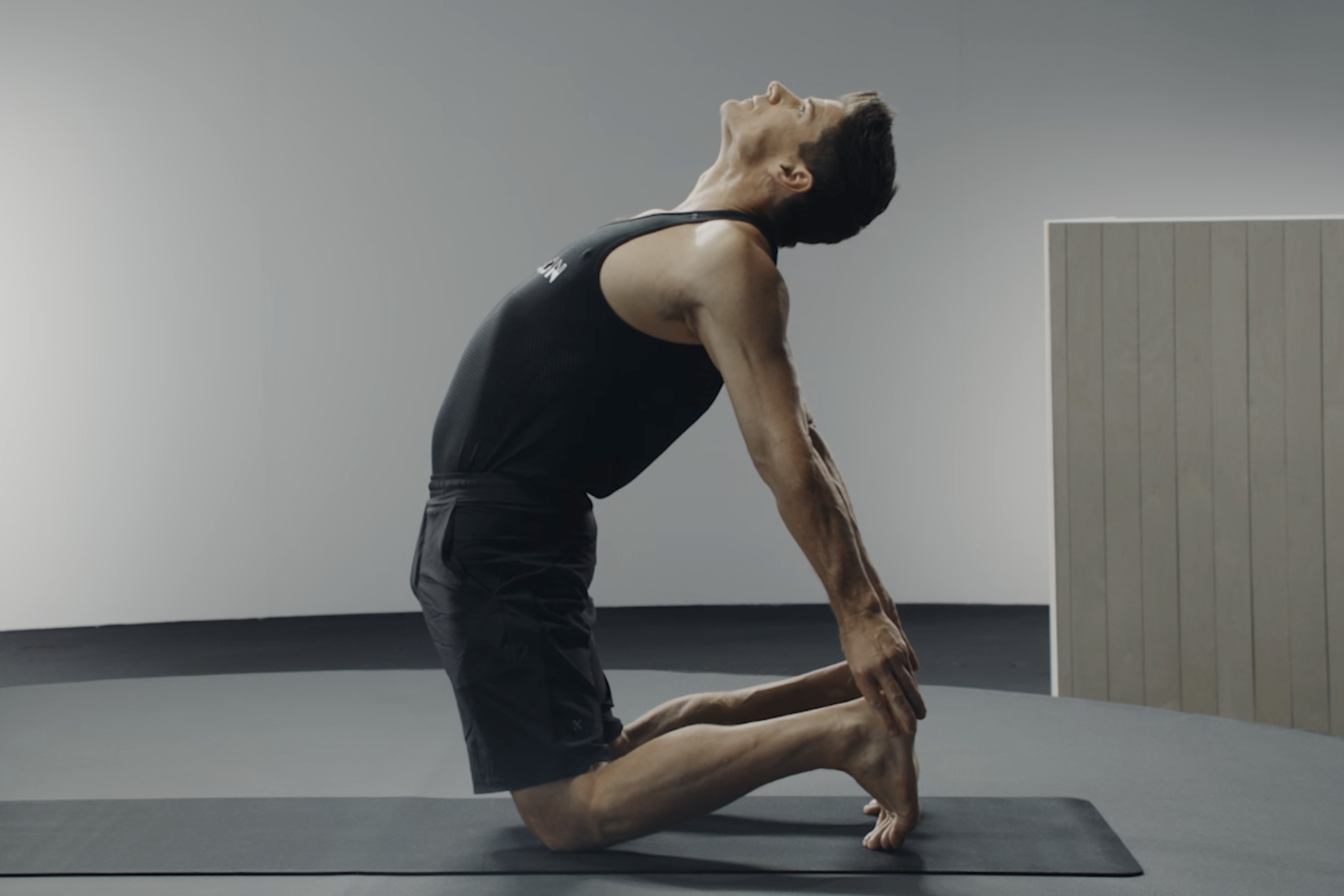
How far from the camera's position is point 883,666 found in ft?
5.38

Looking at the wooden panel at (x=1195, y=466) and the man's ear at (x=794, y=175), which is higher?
the man's ear at (x=794, y=175)

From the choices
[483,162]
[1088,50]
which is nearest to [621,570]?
[483,162]

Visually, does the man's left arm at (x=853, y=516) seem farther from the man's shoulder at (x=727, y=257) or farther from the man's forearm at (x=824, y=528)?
the man's shoulder at (x=727, y=257)

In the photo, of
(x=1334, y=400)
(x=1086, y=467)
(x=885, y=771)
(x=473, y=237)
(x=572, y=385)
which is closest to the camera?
(x=885, y=771)

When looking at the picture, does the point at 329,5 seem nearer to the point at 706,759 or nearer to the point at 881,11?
the point at 881,11

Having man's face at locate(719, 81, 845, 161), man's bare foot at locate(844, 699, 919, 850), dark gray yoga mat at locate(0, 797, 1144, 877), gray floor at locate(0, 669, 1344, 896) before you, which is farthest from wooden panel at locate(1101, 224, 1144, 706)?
man's bare foot at locate(844, 699, 919, 850)

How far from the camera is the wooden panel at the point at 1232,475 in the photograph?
3305 millimetres

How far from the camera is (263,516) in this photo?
5.09 meters

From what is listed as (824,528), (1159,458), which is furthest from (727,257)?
(1159,458)

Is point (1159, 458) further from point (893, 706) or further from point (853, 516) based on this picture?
point (893, 706)

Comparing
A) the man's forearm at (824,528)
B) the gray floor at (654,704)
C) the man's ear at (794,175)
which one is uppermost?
the man's ear at (794,175)

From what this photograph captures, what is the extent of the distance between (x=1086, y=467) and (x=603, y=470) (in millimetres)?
1898

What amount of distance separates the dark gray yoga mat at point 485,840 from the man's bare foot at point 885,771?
3cm

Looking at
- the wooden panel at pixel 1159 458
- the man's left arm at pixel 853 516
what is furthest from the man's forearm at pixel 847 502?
the wooden panel at pixel 1159 458
